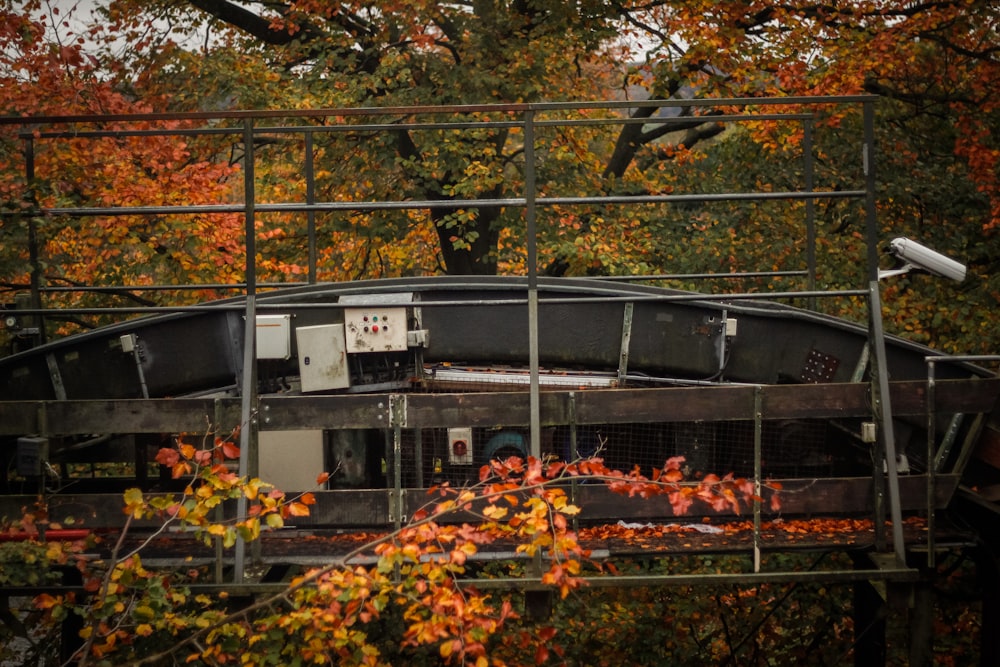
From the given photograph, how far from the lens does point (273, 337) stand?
7.27 m

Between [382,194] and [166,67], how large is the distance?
12.2ft

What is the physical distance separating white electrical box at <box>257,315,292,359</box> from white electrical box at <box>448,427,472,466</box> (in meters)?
1.39

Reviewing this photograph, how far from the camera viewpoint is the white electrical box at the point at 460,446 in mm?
7309

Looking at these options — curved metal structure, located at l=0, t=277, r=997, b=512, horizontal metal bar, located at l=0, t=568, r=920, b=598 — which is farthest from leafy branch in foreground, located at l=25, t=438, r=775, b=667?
curved metal structure, located at l=0, t=277, r=997, b=512

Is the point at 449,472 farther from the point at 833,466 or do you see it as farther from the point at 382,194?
the point at 382,194

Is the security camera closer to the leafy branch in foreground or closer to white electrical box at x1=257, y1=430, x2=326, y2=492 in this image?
the leafy branch in foreground

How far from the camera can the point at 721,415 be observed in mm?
6215

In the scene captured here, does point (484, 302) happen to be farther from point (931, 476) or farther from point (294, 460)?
point (931, 476)

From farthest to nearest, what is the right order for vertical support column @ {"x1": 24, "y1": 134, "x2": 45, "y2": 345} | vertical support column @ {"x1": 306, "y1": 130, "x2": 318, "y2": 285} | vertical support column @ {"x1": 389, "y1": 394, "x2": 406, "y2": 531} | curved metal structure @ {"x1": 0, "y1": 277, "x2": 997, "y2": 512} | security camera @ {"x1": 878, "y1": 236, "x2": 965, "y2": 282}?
1. vertical support column @ {"x1": 306, "y1": 130, "x2": 318, "y2": 285}
2. vertical support column @ {"x1": 24, "y1": 134, "x2": 45, "y2": 345}
3. curved metal structure @ {"x1": 0, "y1": 277, "x2": 997, "y2": 512}
4. security camera @ {"x1": 878, "y1": 236, "x2": 965, "y2": 282}
5. vertical support column @ {"x1": 389, "y1": 394, "x2": 406, "y2": 531}

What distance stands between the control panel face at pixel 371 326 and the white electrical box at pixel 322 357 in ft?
0.30

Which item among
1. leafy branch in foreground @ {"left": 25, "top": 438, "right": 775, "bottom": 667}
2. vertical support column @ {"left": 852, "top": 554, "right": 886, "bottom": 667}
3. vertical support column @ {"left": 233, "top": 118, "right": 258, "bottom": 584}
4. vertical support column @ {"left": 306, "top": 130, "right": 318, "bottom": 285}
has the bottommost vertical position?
vertical support column @ {"left": 852, "top": 554, "right": 886, "bottom": 667}

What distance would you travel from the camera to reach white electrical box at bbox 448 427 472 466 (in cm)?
731

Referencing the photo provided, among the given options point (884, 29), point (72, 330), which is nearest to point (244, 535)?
point (72, 330)

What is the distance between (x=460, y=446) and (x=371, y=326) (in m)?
1.13
